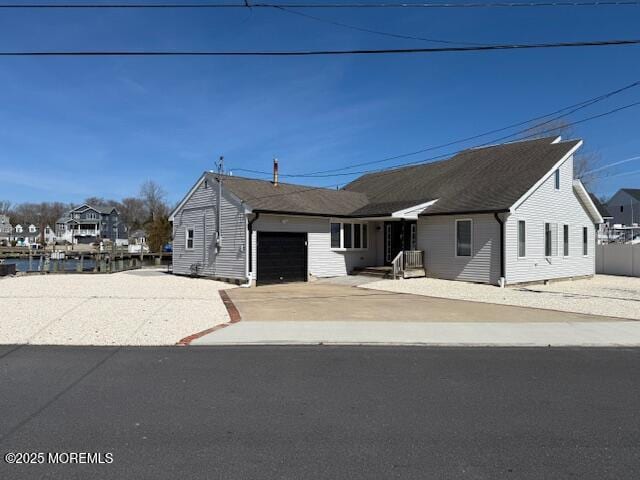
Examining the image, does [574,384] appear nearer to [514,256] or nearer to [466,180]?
[514,256]

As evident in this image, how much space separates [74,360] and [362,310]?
6873 millimetres

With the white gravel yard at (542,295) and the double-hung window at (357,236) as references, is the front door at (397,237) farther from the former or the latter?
the white gravel yard at (542,295)

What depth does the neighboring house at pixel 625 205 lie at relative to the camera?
6844cm

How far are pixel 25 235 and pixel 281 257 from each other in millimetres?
122901

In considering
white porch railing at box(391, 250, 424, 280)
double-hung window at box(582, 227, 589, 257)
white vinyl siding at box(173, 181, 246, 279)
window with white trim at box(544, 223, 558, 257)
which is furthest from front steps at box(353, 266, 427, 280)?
double-hung window at box(582, 227, 589, 257)

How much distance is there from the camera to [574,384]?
598cm

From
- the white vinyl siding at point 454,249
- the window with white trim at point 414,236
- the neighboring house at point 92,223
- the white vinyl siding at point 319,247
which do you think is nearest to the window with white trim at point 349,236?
the white vinyl siding at point 319,247

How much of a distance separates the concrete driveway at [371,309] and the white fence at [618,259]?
57.6 ft

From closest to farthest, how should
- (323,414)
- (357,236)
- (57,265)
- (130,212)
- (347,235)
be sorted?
(323,414), (347,235), (357,236), (57,265), (130,212)

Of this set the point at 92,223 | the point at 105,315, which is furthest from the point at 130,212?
the point at 105,315

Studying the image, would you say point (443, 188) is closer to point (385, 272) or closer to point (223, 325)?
point (385, 272)

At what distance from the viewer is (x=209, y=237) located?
2159 cm

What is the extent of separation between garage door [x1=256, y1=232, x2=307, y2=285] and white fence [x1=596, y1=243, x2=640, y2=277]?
18643 millimetres

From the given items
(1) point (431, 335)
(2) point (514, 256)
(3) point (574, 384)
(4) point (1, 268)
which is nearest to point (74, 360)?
(1) point (431, 335)
